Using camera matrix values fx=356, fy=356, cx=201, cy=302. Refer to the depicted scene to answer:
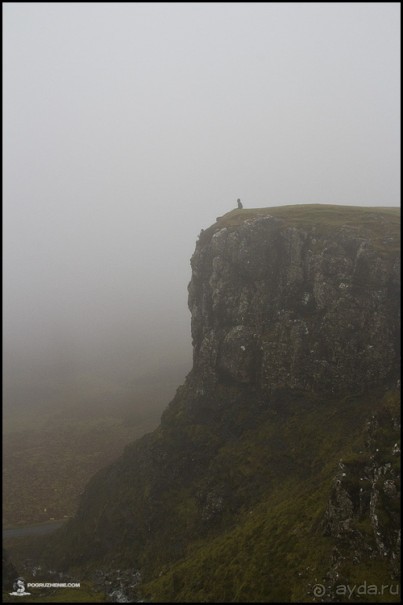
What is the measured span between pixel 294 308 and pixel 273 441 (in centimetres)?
1748

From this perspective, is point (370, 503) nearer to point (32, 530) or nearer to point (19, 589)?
point (19, 589)

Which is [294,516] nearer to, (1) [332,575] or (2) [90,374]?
(1) [332,575]

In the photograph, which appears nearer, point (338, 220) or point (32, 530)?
Result: point (338, 220)

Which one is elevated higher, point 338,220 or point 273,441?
point 338,220

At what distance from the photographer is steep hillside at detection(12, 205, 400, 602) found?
28984 millimetres

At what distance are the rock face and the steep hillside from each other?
0.56ft

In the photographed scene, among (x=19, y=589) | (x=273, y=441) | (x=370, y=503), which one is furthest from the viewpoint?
(x=273, y=441)

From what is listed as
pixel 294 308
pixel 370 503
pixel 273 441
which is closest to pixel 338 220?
pixel 294 308

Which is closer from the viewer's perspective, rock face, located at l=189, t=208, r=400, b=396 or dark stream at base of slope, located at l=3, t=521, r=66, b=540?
rock face, located at l=189, t=208, r=400, b=396

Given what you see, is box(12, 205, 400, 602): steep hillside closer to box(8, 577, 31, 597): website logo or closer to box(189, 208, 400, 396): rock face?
box(189, 208, 400, 396): rock face

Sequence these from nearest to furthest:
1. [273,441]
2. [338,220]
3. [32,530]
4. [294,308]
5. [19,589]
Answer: [19,589] < [273,441] < [294,308] < [338,220] < [32,530]

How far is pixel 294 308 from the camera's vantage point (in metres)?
48.8

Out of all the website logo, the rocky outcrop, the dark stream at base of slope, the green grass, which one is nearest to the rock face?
the green grass

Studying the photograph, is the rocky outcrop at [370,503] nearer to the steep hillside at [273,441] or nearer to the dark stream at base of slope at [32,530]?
the steep hillside at [273,441]
